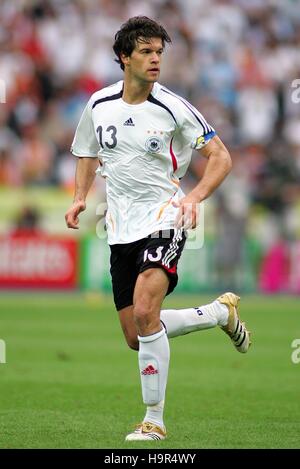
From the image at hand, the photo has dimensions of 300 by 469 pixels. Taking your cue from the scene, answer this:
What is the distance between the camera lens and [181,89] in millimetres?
22625

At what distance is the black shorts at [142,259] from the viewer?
6957 millimetres

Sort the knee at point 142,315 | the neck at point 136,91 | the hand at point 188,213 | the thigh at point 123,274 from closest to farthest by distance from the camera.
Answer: the hand at point 188,213, the knee at point 142,315, the neck at point 136,91, the thigh at point 123,274

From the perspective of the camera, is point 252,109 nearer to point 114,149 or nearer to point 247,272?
point 247,272

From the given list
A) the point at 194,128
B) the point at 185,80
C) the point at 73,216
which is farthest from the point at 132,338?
the point at 185,80

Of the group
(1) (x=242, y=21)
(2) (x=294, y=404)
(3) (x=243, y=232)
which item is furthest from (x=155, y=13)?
(2) (x=294, y=404)

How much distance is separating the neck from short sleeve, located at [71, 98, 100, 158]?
411 millimetres

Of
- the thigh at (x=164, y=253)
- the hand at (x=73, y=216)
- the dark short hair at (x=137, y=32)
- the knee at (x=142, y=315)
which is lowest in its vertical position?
the knee at (x=142, y=315)

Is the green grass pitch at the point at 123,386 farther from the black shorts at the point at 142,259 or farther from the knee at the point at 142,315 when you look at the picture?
the black shorts at the point at 142,259

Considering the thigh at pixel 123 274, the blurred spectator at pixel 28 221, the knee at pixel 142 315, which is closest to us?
the knee at pixel 142 315

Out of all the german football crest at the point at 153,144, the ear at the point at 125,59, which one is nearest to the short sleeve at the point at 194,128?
the german football crest at the point at 153,144

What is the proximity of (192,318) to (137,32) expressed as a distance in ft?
6.78

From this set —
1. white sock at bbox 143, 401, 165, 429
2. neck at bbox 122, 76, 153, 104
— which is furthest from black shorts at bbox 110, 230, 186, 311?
neck at bbox 122, 76, 153, 104

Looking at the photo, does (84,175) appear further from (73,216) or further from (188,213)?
(188,213)

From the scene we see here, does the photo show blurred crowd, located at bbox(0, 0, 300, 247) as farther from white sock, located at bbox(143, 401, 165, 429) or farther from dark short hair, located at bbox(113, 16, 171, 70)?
white sock, located at bbox(143, 401, 165, 429)
